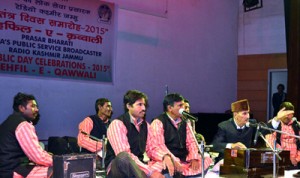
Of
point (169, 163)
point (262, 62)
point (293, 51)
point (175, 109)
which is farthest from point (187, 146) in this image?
point (262, 62)

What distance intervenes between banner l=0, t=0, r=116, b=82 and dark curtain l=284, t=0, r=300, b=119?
3.18 metres

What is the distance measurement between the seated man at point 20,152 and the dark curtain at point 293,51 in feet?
17.3

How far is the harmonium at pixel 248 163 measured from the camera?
12.7ft

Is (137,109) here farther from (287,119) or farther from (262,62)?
(262,62)

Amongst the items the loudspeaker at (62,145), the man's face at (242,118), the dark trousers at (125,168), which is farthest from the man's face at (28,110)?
the man's face at (242,118)

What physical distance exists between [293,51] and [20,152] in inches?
220

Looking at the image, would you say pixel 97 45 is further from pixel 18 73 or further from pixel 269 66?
pixel 269 66

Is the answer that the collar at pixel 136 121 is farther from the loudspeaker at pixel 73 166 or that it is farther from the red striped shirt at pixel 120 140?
the loudspeaker at pixel 73 166

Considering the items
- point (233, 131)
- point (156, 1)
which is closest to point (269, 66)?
point (156, 1)

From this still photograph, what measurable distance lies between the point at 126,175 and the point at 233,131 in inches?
65.8

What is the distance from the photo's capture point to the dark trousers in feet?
11.7

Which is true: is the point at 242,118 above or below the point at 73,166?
above

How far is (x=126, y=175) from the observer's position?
3.61 meters

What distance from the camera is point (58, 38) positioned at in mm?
6031
